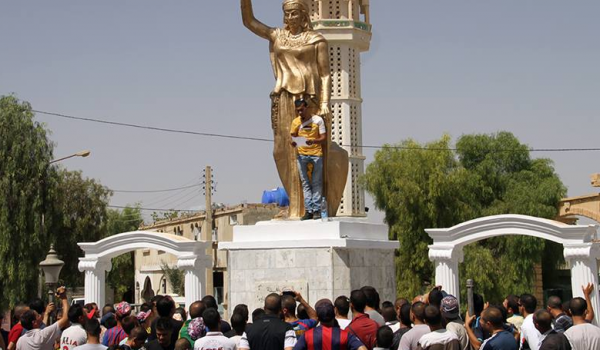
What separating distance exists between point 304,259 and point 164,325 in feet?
18.2

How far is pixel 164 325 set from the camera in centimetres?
855

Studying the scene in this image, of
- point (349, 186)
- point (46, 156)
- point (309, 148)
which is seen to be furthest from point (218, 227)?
point (309, 148)

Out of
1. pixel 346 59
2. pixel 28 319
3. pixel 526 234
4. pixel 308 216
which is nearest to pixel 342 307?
pixel 28 319

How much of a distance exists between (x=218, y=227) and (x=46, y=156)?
55.0 ft

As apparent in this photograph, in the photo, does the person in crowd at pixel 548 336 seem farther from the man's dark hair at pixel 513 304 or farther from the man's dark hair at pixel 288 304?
the man's dark hair at pixel 513 304

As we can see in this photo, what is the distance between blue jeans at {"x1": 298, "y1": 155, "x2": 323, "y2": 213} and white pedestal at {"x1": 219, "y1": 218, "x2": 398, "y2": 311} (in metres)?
0.30

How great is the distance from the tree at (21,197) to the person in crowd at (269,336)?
23.3 m

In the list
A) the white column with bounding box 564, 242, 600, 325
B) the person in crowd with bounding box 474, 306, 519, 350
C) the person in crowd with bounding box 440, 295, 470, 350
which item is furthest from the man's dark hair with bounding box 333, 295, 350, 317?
the white column with bounding box 564, 242, 600, 325

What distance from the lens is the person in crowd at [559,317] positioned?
30.7 feet

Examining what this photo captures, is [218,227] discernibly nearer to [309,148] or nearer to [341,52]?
[341,52]

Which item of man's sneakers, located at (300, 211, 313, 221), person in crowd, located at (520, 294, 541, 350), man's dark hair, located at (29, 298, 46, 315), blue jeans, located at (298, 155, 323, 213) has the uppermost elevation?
blue jeans, located at (298, 155, 323, 213)

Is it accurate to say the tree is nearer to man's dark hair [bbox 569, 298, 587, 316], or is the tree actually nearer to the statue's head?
the statue's head

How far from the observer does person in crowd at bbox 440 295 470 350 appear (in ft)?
27.1

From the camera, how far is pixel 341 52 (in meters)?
48.3
